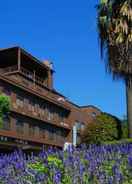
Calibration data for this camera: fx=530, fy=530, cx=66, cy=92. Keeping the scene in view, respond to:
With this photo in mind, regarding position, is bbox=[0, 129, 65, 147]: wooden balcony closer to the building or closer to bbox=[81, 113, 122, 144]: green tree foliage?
the building

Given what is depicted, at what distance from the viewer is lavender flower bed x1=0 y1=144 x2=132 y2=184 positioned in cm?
486

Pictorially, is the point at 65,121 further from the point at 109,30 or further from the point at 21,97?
the point at 109,30

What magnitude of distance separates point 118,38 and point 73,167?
2429cm

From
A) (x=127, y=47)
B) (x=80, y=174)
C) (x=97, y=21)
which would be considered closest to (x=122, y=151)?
(x=80, y=174)

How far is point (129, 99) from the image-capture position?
29.1 metres

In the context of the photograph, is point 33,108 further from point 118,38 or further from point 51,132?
point 118,38

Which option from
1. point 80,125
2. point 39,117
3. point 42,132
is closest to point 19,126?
point 39,117

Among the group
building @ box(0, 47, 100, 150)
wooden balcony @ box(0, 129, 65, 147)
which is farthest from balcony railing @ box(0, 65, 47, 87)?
wooden balcony @ box(0, 129, 65, 147)

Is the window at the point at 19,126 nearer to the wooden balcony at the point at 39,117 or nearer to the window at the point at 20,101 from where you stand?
the wooden balcony at the point at 39,117

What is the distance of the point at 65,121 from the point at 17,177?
200 ft

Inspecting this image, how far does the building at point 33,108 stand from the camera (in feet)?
166

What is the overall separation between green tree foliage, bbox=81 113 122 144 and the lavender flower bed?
3188cm

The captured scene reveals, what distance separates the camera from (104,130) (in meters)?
39.4

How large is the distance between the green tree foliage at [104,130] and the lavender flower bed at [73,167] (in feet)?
105
